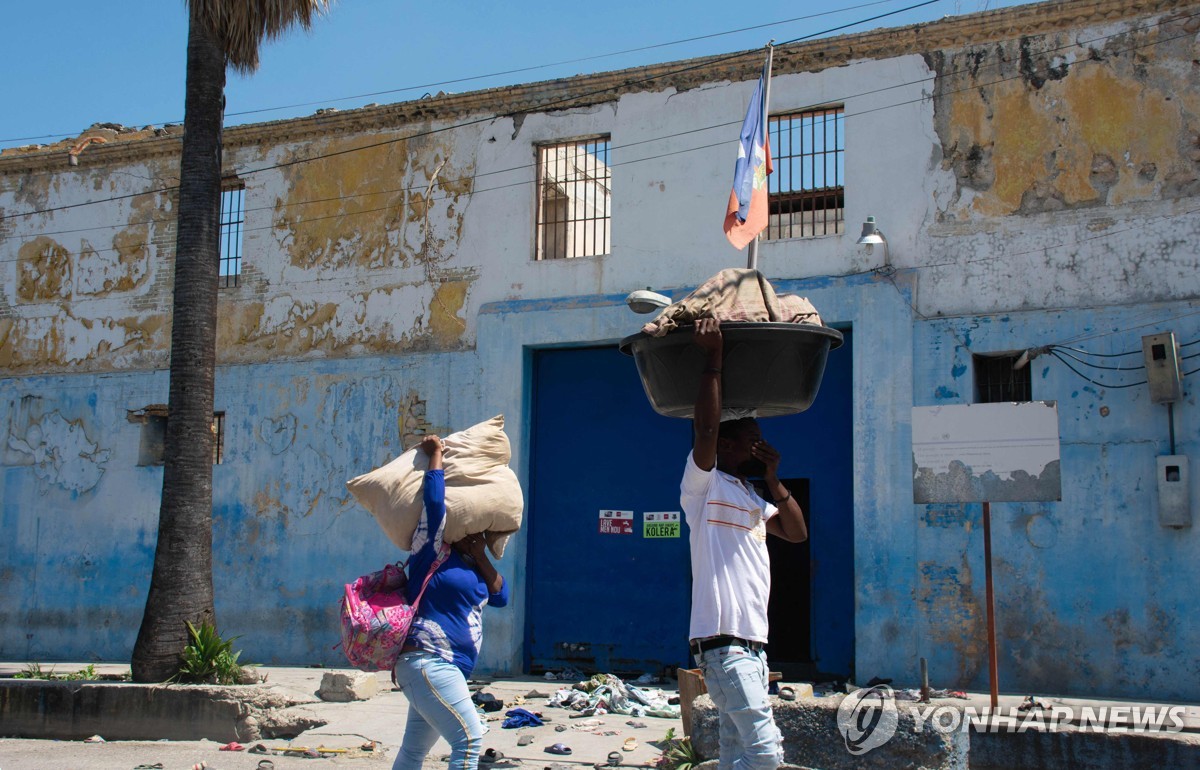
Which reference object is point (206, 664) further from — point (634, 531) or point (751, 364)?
point (751, 364)

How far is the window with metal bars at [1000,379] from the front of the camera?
36.0ft

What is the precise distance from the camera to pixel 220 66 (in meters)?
10.4

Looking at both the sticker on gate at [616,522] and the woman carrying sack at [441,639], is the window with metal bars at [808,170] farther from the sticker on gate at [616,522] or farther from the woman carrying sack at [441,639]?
the woman carrying sack at [441,639]

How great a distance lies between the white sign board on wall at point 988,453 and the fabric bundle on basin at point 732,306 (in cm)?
372

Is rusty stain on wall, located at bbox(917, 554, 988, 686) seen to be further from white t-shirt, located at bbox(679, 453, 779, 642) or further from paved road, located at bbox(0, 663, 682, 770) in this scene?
white t-shirt, located at bbox(679, 453, 779, 642)

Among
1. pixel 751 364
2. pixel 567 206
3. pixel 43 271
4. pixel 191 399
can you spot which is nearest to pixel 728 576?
pixel 751 364

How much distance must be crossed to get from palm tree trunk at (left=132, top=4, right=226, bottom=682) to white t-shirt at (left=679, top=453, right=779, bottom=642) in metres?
6.34

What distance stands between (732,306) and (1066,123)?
317 inches

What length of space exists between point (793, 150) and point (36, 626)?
11631 millimetres

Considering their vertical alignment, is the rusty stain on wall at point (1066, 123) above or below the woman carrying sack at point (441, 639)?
above

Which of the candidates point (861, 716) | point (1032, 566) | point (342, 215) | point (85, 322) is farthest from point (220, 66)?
point (1032, 566)

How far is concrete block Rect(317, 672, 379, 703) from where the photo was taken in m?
10.3

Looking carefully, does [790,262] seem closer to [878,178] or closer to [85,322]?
[878,178]

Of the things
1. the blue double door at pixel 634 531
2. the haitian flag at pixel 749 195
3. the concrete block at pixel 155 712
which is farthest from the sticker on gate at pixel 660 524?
the haitian flag at pixel 749 195
